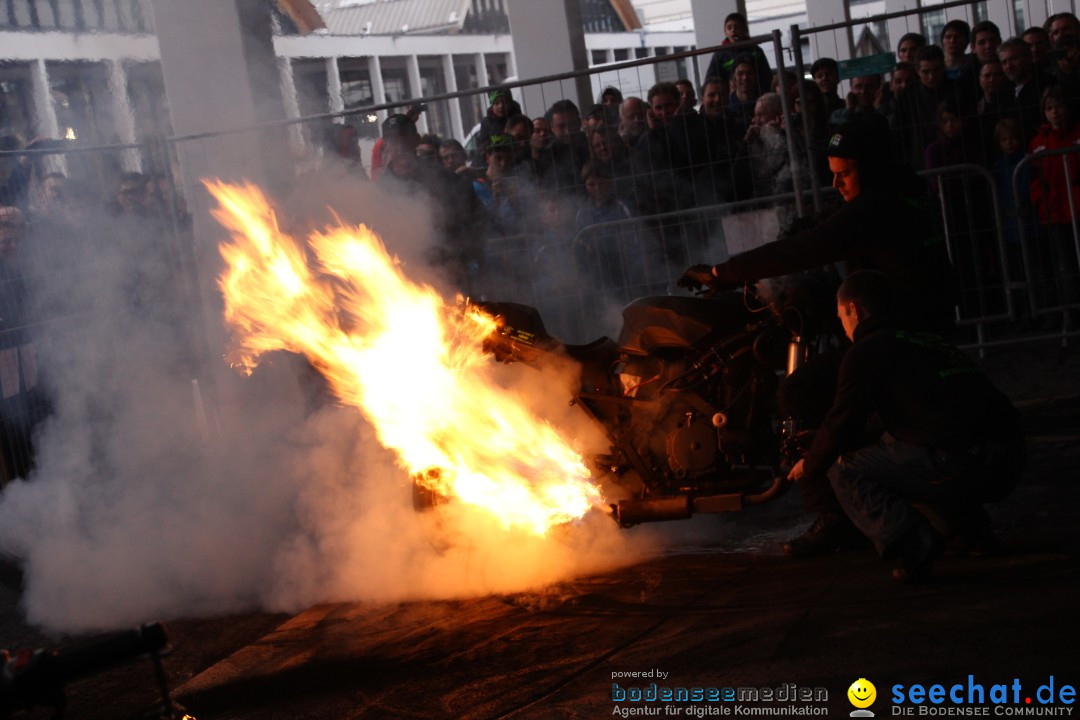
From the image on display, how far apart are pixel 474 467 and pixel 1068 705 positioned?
123 inches

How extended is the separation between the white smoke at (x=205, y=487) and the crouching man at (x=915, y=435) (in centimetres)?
139

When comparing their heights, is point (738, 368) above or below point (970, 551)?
above

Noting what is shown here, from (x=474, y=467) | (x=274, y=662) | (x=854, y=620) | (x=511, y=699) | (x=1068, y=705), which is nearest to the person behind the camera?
(x=1068, y=705)

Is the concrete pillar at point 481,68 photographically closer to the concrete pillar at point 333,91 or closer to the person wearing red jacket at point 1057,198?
the concrete pillar at point 333,91

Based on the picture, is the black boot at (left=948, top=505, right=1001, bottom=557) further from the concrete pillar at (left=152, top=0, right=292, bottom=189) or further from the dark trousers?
the concrete pillar at (left=152, top=0, right=292, bottom=189)

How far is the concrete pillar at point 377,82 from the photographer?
8391 mm

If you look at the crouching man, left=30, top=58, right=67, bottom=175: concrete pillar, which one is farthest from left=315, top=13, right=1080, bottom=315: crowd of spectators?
the crouching man

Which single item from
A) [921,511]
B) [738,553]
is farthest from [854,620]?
[738,553]

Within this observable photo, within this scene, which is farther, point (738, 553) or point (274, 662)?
point (738, 553)

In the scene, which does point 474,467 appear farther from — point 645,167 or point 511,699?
point 645,167

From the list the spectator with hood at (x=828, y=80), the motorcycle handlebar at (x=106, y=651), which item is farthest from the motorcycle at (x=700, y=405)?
the spectator with hood at (x=828, y=80)

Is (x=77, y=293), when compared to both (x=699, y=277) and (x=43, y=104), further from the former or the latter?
(x=699, y=277)

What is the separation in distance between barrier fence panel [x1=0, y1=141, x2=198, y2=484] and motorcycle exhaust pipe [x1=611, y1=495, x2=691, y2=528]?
11.1 feet

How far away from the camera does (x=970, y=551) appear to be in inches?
205
